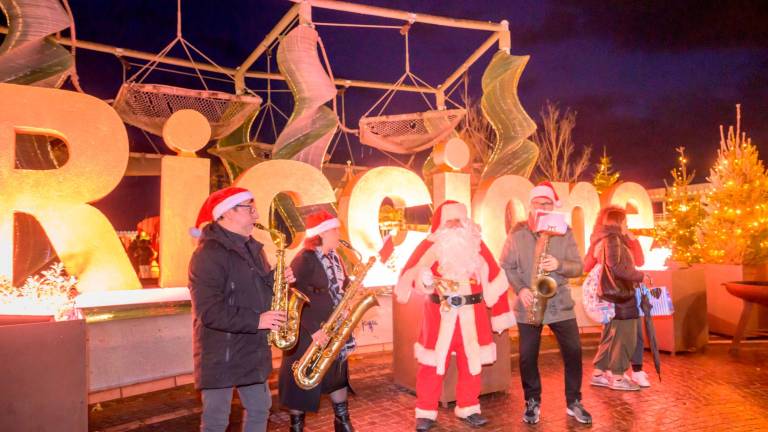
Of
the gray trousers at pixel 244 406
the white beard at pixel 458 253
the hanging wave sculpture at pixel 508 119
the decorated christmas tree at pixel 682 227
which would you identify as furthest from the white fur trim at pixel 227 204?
the decorated christmas tree at pixel 682 227

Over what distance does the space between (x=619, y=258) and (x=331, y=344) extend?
319 cm

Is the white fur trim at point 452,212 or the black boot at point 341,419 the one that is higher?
the white fur trim at point 452,212

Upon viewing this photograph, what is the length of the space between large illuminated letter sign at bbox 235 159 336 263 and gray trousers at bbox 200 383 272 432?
2936 millimetres

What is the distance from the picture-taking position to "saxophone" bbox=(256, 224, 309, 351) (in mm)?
3564

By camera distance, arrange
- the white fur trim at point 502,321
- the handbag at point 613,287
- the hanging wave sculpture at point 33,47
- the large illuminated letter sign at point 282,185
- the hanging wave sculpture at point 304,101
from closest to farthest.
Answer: the white fur trim at point 502,321
the hanging wave sculpture at point 33,47
the handbag at point 613,287
the large illuminated letter sign at point 282,185
the hanging wave sculpture at point 304,101

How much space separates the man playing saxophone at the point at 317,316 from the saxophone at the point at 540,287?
159 centimetres

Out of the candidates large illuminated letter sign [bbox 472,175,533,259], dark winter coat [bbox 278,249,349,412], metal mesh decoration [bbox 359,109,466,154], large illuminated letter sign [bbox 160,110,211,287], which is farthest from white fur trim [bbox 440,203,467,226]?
metal mesh decoration [bbox 359,109,466,154]

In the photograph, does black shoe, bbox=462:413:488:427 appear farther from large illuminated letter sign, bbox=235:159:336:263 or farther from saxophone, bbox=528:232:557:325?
large illuminated letter sign, bbox=235:159:336:263

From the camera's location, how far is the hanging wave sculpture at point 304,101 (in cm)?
723

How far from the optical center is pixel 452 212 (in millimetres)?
4926

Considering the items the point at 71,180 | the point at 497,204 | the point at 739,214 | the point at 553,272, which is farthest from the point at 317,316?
the point at 739,214

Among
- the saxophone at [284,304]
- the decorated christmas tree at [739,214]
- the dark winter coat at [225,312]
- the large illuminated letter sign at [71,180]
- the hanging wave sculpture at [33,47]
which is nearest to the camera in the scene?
the dark winter coat at [225,312]

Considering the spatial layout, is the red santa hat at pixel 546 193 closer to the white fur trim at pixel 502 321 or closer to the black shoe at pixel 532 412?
the white fur trim at pixel 502 321

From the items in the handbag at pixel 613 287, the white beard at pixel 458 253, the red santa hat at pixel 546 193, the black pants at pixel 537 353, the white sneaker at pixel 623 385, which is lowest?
the white sneaker at pixel 623 385
